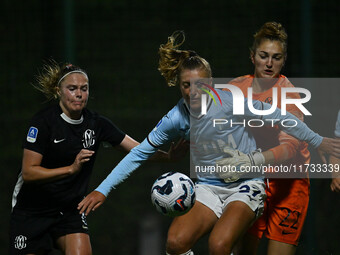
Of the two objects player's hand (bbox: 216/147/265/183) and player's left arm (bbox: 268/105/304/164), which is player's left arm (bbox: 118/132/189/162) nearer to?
player's hand (bbox: 216/147/265/183)

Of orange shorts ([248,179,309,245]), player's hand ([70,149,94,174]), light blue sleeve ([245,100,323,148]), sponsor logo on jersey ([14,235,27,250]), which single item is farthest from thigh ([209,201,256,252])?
sponsor logo on jersey ([14,235,27,250])

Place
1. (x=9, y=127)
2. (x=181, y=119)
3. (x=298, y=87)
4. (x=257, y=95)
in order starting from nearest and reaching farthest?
(x=181, y=119)
(x=257, y=95)
(x=298, y=87)
(x=9, y=127)

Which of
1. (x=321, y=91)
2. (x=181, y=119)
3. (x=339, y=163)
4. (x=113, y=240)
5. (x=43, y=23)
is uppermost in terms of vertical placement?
(x=43, y=23)

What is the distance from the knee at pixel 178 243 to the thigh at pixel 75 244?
0.75m

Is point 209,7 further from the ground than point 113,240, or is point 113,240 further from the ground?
point 209,7

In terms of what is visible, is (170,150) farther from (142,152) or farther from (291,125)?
(291,125)

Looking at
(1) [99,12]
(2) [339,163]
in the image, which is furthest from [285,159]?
(1) [99,12]

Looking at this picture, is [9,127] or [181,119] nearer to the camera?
[181,119]

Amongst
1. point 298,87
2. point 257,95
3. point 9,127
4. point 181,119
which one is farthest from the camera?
point 9,127

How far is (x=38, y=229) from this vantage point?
4.38 m

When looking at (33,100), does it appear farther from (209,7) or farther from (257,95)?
(257,95)

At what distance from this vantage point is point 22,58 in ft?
19.4

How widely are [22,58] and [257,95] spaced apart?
8.38 feet

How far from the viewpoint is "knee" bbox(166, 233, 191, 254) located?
391 centimetres
